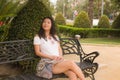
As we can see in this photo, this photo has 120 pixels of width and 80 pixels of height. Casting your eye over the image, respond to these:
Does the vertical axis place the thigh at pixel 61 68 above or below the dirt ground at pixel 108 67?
above

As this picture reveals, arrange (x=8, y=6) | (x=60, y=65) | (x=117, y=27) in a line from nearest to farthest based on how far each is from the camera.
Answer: (x=60, y=65) → (x=8, y=6) → (x=117, y=27)

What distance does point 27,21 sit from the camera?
647 cm

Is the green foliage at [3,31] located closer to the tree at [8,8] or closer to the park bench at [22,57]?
the tree at [8,8]

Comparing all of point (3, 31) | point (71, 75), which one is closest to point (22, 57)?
point (71, 75)

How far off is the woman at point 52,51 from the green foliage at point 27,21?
3.18 feet

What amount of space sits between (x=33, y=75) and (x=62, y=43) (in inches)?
61.3

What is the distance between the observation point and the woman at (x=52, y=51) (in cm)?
518

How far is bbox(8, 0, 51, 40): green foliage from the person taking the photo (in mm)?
6398

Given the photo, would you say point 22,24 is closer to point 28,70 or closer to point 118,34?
→ point 28,70

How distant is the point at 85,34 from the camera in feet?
62.1

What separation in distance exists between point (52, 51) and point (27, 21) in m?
1.34

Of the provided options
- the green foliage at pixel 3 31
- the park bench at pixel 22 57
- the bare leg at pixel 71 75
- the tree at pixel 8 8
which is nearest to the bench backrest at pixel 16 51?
the park bench at pixel 22 57

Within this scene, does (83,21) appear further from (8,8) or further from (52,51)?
(52,51)

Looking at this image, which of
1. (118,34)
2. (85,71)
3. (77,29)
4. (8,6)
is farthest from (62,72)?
(118,34)
